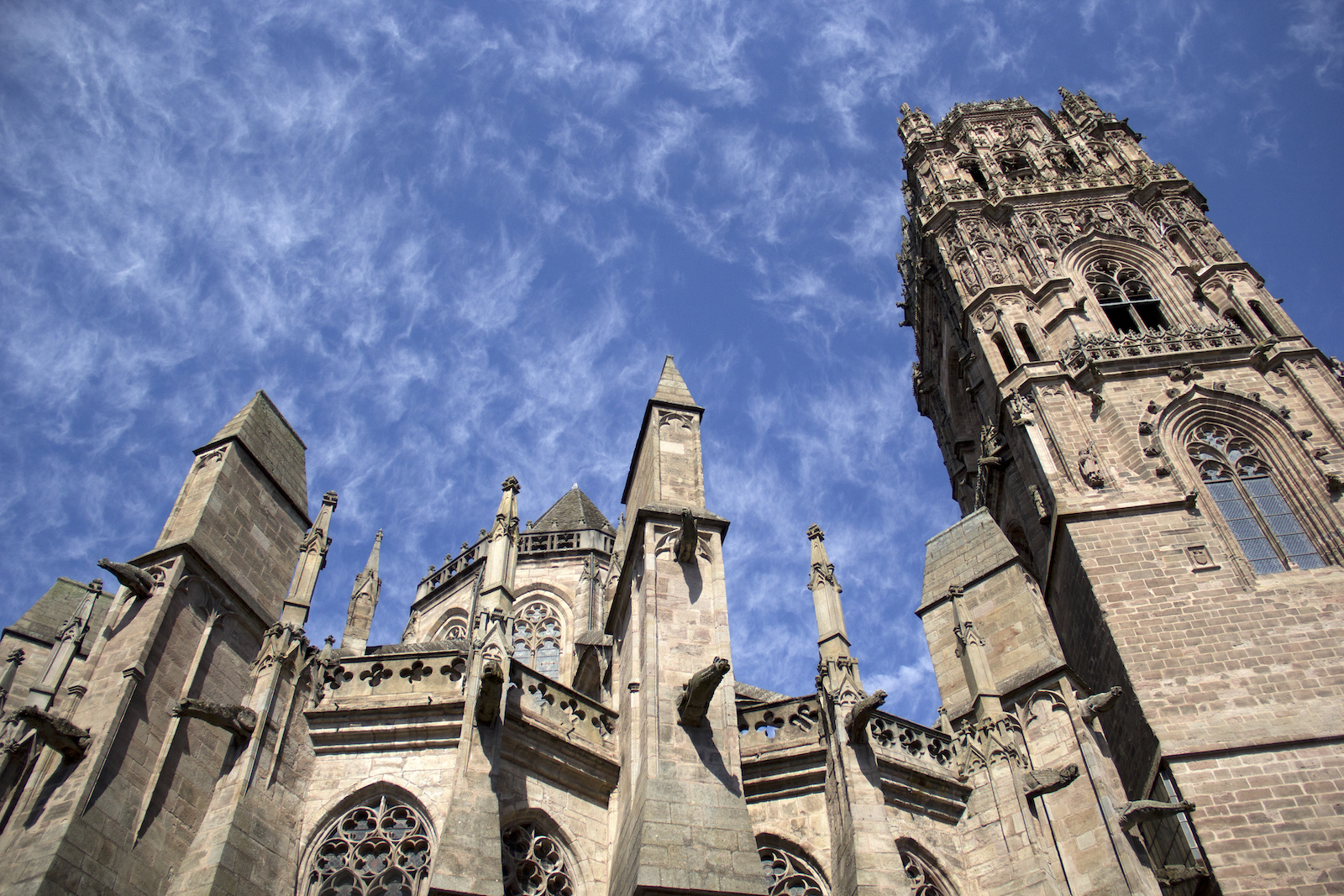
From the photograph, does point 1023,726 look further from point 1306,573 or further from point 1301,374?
point 1301,374

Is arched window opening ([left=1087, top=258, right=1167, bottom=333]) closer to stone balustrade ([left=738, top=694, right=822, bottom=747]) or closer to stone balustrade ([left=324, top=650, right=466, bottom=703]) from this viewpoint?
stone balustrade ([left=738, top=694, right=822, bottom=747])

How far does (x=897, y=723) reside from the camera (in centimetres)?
1194

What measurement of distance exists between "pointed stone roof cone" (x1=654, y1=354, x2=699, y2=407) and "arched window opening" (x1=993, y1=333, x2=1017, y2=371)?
11.8m

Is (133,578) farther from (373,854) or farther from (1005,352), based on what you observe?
(1005,352)

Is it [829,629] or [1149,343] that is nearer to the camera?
[829,629]

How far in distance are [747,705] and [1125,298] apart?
17443 millimetres

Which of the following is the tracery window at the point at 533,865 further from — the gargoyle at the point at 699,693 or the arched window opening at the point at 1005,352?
the arched window opening at the point at 1005,352

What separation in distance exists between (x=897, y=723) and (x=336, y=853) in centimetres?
626

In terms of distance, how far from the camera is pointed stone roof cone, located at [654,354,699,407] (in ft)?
42.8

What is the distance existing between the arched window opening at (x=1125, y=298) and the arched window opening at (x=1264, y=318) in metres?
1.84

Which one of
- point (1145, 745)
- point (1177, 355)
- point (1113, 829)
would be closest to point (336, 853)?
point (1113, 829)

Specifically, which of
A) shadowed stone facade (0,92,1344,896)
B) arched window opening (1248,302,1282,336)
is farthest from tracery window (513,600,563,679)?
arched window opening (1248,302,1282,336)

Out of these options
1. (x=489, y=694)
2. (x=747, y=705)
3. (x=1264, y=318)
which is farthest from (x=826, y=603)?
(x=1264, y=318)

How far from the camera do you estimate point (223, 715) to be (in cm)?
922
